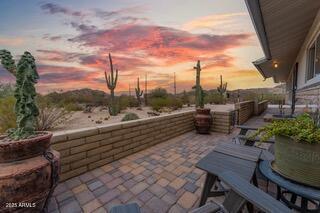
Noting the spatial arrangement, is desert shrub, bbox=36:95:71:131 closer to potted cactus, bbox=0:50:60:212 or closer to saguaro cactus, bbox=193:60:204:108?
potted cactus, bbox=0:50:60:212

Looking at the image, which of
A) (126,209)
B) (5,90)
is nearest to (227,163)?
(126,209)

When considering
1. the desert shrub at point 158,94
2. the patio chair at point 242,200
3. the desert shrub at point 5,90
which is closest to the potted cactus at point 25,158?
the patio chair at point 242,200

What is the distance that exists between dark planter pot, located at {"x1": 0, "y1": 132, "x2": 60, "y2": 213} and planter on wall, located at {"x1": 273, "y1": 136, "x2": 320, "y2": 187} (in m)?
1.95

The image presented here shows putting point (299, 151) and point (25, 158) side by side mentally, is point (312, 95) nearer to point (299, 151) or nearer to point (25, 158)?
point (299, 151)

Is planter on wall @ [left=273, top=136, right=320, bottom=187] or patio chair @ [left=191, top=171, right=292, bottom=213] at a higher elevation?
planter on wall @ [left=273, top=136, right=320, bottom=187]

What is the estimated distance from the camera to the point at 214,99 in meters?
19.8

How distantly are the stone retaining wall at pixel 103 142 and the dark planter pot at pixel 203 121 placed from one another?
1.06m

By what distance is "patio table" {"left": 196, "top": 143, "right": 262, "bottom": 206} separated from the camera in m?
1.29

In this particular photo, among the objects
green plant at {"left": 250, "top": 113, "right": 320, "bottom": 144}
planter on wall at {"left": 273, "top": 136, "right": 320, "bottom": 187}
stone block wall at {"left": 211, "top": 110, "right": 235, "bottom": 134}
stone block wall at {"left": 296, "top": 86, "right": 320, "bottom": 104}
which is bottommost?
stone block wall at {"left": 211, "top": 110, "right": 235, "bottom": 134}

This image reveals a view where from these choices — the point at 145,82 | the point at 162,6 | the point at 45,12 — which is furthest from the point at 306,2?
the point at 145,82

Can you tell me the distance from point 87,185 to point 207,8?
5.96 m

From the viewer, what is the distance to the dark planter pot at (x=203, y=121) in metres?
4.66

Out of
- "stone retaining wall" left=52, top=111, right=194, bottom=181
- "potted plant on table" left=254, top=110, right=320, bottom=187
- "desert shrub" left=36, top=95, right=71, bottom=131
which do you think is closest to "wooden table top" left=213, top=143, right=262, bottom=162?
"potted plant on table" left=254, top=110, right=320, bottom=187

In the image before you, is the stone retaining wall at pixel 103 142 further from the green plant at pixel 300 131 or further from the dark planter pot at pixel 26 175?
the green plant at pixel 300 131
